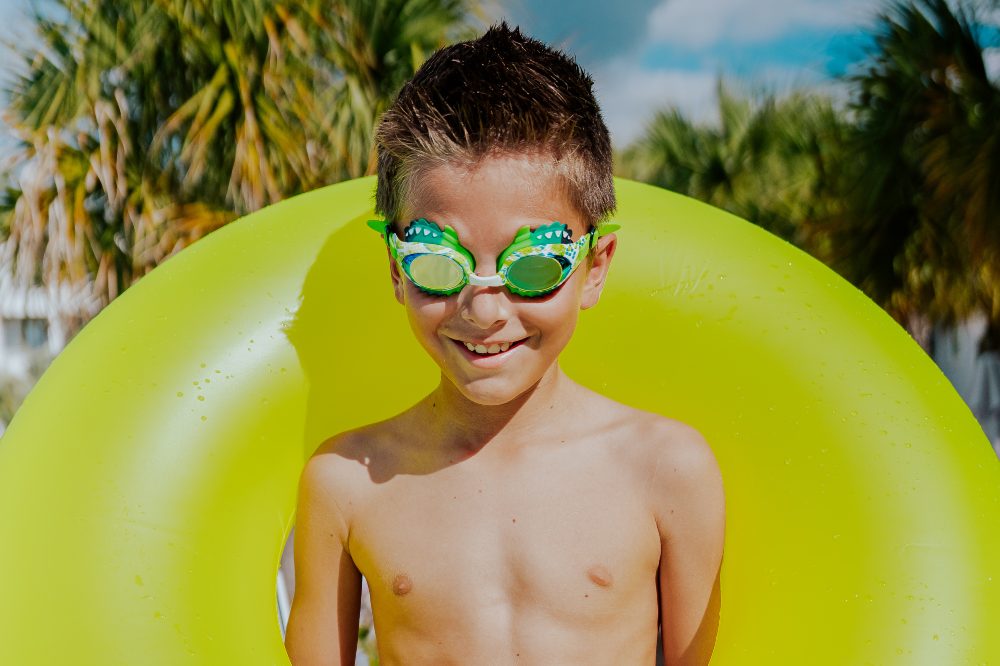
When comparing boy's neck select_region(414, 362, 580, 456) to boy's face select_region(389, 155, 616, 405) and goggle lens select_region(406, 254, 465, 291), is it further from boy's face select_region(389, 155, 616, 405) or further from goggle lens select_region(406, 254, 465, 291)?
goggle lens select_region(406, 254, 465, 291)

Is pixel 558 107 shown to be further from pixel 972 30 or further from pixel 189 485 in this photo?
pixel 972 30

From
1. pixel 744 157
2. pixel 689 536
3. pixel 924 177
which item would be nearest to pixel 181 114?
pixel 689 536

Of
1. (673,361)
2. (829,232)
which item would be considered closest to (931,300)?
(829,232)

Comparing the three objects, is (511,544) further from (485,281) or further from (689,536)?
(485,281)

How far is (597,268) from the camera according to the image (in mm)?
1677

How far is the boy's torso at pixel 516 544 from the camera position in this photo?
1653mm

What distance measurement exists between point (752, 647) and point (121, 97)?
4.28m

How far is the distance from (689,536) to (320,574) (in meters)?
0.67

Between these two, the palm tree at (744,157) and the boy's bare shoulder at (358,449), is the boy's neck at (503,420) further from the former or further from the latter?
the palm tree at (744,157)

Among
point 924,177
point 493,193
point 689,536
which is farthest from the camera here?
point 924,177

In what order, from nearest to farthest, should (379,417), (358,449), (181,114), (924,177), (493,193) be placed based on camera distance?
1. (493,193)
2. (358,449)
3. (379,417)
4. (181,114)
5. (924,177)

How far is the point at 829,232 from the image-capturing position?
244 inches

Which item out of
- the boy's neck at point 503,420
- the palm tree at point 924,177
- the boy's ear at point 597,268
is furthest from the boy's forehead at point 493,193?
the palm tree at point 924,177

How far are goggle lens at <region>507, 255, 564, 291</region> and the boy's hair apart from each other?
0.43 ft
